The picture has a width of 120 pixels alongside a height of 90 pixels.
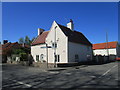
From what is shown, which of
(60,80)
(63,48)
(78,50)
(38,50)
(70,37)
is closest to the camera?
(60,80)

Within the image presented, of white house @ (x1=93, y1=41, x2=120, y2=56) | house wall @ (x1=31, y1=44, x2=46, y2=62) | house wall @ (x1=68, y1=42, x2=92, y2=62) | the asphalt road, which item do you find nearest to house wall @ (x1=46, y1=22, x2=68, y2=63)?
house wall @ (x1=68, y1=42, x2=92, y2=62)

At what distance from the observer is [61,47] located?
23875mm

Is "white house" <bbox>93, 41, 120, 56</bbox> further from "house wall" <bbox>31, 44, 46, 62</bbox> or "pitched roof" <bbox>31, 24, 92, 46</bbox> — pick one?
"house wall" <bbox>31, 44, 46, 62</bbox>

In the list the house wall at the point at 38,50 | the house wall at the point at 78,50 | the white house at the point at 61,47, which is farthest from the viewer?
the house wall at the point at 38,50

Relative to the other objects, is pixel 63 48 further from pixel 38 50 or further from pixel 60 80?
pixel 60 80

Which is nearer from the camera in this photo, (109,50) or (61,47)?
(61,47)

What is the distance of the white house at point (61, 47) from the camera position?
23.2m

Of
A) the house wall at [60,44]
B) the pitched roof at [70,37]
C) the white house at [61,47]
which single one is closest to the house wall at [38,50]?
the white house at [61,47]

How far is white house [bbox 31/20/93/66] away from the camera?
912 inches

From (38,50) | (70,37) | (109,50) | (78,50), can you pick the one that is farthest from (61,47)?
(109,50)

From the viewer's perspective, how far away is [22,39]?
242 feet

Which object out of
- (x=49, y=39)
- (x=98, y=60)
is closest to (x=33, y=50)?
(x=49, y=39)

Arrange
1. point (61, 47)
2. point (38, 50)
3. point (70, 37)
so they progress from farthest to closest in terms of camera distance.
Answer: point (38, 50) → point (70, 37) → point (61, 47)

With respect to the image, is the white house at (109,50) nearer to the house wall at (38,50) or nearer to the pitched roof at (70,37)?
the pitched roof at (70,37)
